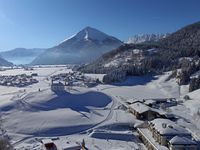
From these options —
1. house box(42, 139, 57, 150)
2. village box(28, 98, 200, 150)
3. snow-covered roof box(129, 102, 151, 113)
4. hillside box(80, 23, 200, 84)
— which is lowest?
house box(42, 139, 57, 150)

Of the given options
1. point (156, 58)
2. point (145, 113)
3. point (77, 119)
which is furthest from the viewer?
point (156, 58)

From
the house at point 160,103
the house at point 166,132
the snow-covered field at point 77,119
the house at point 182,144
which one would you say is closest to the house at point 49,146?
the snow-covered field at point 77,119

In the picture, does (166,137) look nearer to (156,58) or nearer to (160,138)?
(160,138)

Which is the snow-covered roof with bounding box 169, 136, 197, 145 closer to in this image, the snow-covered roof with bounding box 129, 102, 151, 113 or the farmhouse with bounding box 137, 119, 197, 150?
the farmhouse with bounding box 137, 119, 197, 150

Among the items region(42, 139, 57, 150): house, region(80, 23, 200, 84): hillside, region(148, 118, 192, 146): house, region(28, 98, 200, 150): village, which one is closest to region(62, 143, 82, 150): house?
region(28, 98, 200, 150): village

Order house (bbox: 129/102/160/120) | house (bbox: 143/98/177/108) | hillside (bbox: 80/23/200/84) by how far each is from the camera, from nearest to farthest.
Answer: house (bbox: 129/102/160/120)
house (bbox: 143/98/177/108)
hillside (bbox: 80/23/200/84)

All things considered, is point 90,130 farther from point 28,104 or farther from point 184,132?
point 28,104

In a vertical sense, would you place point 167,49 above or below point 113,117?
above

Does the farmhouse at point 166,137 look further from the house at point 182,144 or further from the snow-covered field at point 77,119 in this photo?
the snow-covered field at point 77,119

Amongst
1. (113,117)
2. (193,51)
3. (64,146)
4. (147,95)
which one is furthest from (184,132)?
(193,51)

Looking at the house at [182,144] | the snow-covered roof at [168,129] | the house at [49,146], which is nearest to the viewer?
the house at [182,144]

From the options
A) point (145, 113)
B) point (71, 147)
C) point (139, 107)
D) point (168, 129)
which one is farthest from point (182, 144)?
point (139, 107)
